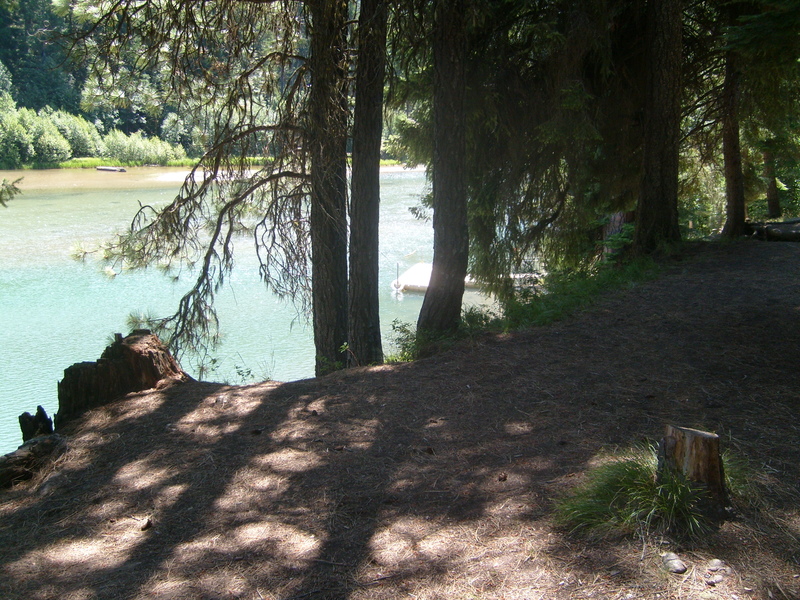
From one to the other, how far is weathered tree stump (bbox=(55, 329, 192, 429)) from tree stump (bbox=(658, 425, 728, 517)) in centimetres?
426

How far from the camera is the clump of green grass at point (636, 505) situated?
109 inches

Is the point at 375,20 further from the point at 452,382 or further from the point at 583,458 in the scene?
the point at 583,458

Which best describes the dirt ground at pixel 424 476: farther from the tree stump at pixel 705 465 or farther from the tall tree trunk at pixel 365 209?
the tall tree trunk at pixel 365 209

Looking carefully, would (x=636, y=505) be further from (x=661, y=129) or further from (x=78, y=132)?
(x=78, y=132)

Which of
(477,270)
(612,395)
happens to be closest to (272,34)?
(477,270)

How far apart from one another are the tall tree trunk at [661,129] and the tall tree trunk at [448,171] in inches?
134

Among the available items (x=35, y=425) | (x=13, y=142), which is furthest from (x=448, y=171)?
(x=13, y=142)

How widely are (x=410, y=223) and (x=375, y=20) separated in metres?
20.7

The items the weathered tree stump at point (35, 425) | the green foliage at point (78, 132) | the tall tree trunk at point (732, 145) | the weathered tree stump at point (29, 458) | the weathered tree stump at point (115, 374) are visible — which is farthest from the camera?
the green foliage at point (78, 132)

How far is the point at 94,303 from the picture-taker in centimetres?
1775

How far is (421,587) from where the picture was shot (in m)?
2.69

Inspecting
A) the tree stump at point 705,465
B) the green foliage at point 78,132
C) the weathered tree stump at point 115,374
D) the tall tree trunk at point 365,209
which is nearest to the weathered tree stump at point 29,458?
the weathered tree stump at point 115,374

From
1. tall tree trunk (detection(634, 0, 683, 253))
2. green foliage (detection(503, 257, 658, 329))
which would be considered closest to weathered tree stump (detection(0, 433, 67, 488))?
green foliage (detection(503, 257, 658, 329))

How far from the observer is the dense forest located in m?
6.97
